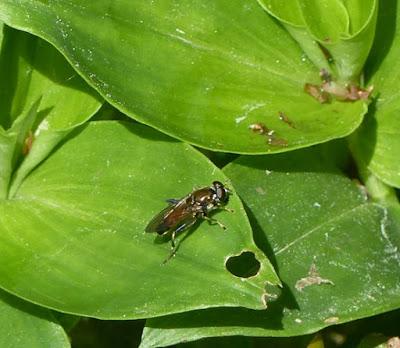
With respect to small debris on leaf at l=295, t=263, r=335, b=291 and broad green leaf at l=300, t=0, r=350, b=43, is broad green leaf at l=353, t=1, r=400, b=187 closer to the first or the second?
broad green leaf at l=300, t=0, r=350, b=43

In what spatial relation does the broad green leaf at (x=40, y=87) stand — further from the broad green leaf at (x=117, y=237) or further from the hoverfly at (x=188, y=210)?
the hoverfly at (x=188, y=210)

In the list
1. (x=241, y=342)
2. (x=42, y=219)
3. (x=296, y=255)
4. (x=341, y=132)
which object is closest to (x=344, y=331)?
(x=241, y=342)

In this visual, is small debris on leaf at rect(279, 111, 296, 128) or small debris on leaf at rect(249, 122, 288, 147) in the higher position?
small debris on leaf at rect(279, 111, 296, 128)

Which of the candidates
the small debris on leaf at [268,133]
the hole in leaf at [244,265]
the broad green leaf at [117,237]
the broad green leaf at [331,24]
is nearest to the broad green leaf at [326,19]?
the broad green leaf at [331,24]

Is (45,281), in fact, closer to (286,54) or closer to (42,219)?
(42,219)

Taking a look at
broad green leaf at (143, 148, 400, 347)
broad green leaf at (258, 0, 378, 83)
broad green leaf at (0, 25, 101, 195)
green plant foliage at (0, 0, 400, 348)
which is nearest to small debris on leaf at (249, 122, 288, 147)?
green plant foliage at (0, 0, 400, 348)

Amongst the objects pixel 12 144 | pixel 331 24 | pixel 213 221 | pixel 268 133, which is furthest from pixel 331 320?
pixel 12 144
